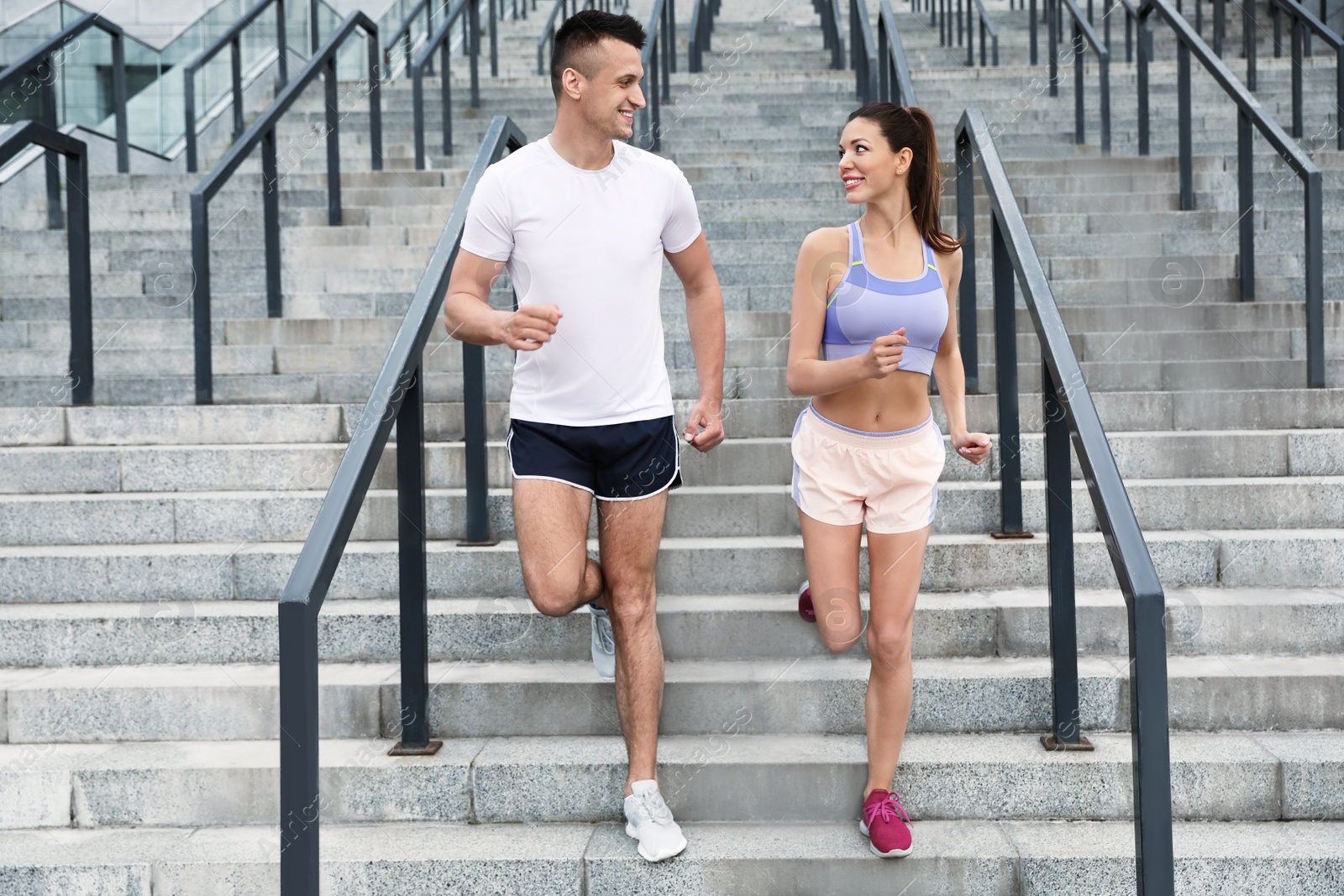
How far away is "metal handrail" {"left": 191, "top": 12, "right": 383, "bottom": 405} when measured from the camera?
4.31m

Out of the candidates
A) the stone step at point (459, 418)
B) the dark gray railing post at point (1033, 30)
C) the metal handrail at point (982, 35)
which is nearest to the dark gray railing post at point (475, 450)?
the stone step at point (459, 418)

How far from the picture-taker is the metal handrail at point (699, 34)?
9.35m

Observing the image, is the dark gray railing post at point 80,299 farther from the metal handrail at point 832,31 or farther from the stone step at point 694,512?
the metal handrail at point 832,31

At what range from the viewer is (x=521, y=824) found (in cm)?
278

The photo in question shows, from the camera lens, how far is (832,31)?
9.55 metres

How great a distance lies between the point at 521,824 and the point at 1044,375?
174 centimetres

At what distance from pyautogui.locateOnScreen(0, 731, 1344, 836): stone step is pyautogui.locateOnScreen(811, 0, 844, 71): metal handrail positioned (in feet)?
21.9

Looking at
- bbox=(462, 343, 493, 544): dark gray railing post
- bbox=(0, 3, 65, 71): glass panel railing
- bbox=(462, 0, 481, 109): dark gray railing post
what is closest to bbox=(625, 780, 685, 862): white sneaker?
bbox=(462, 343, 493, 544): dark gray railing post

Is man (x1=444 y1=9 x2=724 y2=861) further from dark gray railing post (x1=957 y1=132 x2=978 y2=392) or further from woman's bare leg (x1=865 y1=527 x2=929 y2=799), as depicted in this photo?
dark gray railing post (x1=957 y1=132 x2=978 y2=392)

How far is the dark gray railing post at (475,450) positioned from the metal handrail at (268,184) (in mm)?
1338

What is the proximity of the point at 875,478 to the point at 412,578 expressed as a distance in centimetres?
117

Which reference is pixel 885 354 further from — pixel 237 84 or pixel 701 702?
pixel 237 84

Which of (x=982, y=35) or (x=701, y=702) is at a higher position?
(x=982, y=35)

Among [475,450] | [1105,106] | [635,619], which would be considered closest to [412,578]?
[635,619]
